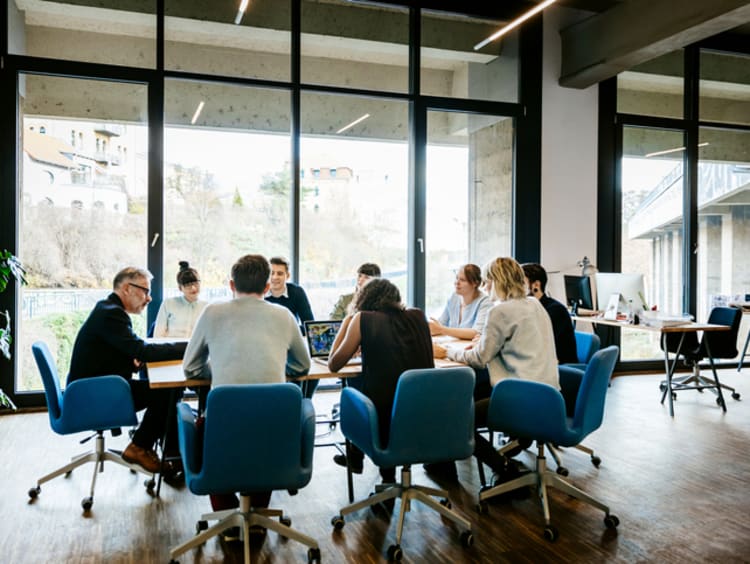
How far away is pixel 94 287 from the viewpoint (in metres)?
5.56

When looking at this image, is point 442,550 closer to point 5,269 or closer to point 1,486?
point 1,486

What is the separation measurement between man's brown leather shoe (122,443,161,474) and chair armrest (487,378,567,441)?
197 cm

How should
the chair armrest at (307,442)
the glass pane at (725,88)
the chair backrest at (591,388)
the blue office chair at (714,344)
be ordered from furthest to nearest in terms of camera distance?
the glass pane at (725,88)
the blue office chair at (714,344)
the chair backrest at (591,388)
the chair armrest at (307,442)

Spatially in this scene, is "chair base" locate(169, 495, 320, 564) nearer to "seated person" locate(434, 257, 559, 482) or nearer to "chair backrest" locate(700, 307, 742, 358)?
"seated person" locate(434, 257, 559, 482)

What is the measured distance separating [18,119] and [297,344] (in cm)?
407

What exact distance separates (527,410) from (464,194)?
3.95 metres

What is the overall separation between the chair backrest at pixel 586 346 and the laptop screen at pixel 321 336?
170 centimetres

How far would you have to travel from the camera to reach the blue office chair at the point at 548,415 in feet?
9.89

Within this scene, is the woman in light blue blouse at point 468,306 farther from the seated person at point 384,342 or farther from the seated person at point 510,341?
the seated person at point 384,342

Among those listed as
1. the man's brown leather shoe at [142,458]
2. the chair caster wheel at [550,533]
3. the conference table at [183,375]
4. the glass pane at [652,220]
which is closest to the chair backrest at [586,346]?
the conference table at [183,375]

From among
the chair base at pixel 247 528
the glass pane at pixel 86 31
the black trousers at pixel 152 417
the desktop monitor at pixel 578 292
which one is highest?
the glass pane at pixel 86 31

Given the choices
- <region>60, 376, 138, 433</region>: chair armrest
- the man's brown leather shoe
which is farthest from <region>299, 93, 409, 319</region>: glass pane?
<region>60, 376, 138, 433</region>: chair armrest

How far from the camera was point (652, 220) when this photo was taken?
7.55 meters

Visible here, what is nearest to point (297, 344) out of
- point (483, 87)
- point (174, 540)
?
point (174, 540)
